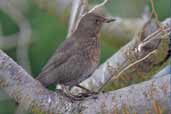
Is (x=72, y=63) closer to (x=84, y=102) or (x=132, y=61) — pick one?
(x=132, y=61)

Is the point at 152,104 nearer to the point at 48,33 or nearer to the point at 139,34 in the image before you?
the point at 139,34

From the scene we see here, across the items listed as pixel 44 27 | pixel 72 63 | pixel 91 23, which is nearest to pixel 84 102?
pixel 72 63

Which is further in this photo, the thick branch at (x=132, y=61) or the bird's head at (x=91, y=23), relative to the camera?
the bird's head at (x=91, y=23)

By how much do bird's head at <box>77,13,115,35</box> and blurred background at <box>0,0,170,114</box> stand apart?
44.7 inches

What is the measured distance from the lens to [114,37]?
17.4 feet

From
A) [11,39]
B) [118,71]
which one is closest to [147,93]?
[118,71]

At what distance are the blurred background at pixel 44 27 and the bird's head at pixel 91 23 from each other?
1.14 meters

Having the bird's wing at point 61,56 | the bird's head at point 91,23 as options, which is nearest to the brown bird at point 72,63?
the bird's wing at point 61,56

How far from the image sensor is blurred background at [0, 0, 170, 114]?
17.7 ft

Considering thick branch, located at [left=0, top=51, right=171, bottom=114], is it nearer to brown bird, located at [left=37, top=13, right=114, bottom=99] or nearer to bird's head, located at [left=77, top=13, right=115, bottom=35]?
brown bird, located at [left=37, top=13, right=114, bottom=99]

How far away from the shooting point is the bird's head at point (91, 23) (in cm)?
411

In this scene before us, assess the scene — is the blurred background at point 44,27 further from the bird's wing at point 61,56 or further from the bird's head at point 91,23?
the bird's wing at point 61,56

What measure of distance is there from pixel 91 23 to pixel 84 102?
3.10ft

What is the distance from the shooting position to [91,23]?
4.11 meters
